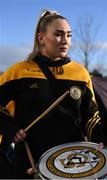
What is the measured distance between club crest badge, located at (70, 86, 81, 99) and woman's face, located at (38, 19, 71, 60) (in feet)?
0.69

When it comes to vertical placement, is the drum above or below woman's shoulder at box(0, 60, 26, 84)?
below

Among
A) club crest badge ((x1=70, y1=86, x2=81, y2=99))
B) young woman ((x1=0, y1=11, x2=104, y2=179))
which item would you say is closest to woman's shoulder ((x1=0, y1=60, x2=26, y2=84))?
young woman ((x1=0, y1=11, x2=104, y2=179))

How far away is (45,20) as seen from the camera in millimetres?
3172

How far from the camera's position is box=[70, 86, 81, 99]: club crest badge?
2.98m

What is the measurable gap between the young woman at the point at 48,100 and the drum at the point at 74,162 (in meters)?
0.17

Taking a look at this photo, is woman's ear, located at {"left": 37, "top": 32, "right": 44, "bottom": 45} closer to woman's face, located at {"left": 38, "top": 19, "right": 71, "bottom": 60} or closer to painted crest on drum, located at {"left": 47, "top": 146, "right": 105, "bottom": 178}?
woman's face, located at {"left": 38, "top": 19, "right": 71, "bottom": 60}

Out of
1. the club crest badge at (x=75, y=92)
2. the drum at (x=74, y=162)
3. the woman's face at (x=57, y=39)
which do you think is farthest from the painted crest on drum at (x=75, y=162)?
the woman's face at (x=57, y=39)

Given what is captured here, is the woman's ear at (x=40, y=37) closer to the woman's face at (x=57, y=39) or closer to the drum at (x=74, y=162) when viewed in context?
the woman's face at (x=57, y=39)

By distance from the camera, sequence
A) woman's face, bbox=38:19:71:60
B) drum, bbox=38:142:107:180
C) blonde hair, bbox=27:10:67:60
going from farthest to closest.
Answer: blonde hair, bbox=27:10:67:60 → woman's face, bbox=38:19:71:60 → drum, bbox=38:142:107:180

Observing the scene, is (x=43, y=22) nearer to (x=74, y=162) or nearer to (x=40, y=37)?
(x=40, y=37)

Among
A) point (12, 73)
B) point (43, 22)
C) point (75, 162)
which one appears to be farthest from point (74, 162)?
point (43, 22)

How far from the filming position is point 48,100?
296 centimetres

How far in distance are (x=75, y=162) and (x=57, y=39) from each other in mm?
740

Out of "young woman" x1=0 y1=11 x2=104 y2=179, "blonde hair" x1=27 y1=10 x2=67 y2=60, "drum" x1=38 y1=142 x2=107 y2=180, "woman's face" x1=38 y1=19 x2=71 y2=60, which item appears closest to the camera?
"drum" x1=38 y1=142 x2=107 y2=180
